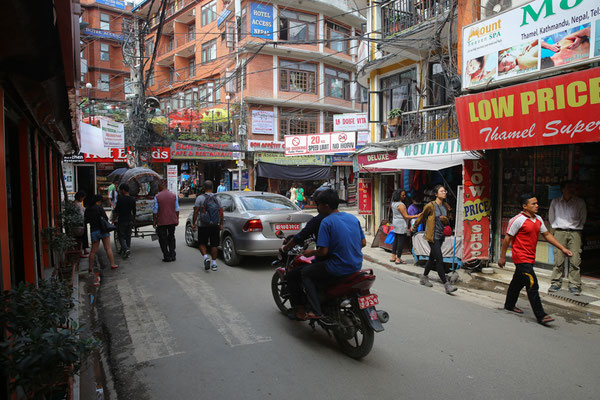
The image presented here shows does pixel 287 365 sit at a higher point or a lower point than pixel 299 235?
lower

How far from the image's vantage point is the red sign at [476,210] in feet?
27.3

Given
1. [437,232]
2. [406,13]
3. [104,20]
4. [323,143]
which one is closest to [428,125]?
[406,13]

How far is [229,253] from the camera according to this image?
861 cm

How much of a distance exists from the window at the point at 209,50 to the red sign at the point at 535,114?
25.7 metres

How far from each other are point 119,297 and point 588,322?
23.6ft

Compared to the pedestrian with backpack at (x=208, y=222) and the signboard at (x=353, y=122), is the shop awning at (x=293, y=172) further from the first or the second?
the pedestrian with backpack at (x=208, y=222)

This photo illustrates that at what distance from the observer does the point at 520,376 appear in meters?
3.86

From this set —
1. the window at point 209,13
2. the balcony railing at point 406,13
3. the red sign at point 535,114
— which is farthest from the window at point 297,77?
the red sign at point 535,114

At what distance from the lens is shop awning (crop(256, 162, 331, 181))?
2658 centimetres

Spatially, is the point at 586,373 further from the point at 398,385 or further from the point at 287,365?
the point at 287,365

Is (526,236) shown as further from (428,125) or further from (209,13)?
(209,13)

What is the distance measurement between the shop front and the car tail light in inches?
188

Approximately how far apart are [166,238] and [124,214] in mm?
1157

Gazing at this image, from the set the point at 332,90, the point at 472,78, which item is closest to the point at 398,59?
the point at 472,78
